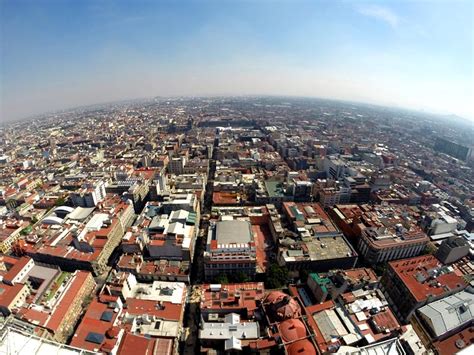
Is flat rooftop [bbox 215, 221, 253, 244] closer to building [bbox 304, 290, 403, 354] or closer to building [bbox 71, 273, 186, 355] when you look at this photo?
building [bbox 71, 273, 186, 355]

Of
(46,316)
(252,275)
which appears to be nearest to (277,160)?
(252,275)

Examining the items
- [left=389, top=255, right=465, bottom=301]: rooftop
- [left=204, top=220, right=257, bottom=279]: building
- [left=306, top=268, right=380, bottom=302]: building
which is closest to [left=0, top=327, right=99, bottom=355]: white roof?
[left=204, top=220, right=257, bottom=279]: building

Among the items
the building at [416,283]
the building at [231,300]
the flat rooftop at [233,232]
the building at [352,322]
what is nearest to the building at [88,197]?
the flat rooftop at [233,232]

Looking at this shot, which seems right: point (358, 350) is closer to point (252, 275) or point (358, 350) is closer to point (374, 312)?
point (374, 312)

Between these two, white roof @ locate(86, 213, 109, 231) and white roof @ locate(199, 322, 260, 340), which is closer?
white roof @ locate(199, 322, 260, 340)

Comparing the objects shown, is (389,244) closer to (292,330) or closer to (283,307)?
(283,307)

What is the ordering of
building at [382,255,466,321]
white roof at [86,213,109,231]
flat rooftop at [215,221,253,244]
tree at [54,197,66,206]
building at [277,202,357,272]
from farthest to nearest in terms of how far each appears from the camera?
tree at [54,197,66,206], white roof at [86,213,109,231], flat rooftop at [215,221,253,244], building at [277,202,357,272], building at [382,255,466,321]
